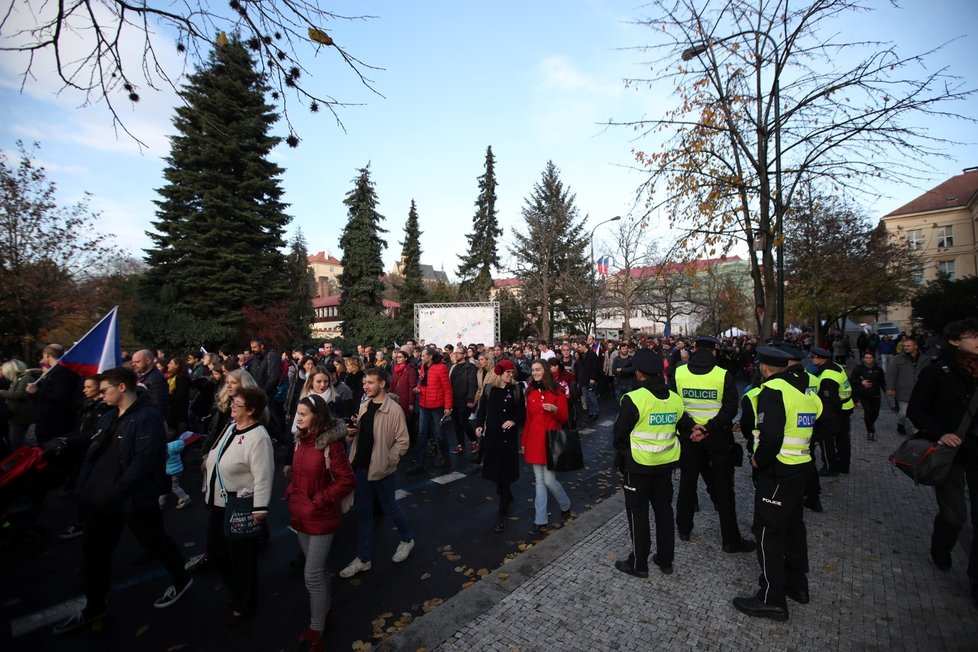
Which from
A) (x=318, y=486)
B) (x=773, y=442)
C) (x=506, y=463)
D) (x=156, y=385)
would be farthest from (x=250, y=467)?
(x=156, y=385)

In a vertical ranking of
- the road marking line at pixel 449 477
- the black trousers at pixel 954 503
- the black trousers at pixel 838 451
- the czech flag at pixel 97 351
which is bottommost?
the road marking line at pixel 449 477

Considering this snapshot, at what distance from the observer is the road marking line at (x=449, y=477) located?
6820 millimetres

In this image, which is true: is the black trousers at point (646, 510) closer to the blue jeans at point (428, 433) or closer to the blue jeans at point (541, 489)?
the blue jeans at point (541, 489)

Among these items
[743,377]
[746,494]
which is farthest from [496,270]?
[746,494]

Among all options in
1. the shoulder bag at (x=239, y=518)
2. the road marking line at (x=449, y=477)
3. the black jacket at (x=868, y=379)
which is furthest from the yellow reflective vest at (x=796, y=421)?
the black jacket at (x=868, y=379)

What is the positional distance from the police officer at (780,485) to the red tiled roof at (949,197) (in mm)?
55121

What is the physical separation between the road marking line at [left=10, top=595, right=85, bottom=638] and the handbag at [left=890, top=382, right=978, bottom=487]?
690cm

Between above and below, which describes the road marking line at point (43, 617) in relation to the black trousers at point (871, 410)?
below

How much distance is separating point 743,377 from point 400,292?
27652 mm

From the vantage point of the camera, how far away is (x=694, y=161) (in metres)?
9.38

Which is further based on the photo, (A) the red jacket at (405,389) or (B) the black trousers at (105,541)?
(A) the red jacket at (405,389)

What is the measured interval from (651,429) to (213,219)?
25.5m

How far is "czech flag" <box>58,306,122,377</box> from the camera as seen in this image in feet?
18.4

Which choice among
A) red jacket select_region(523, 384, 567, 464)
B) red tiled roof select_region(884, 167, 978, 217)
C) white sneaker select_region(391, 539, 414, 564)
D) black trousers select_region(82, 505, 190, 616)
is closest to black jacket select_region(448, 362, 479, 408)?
red jacket select_region(523, 384, 567, 464)
